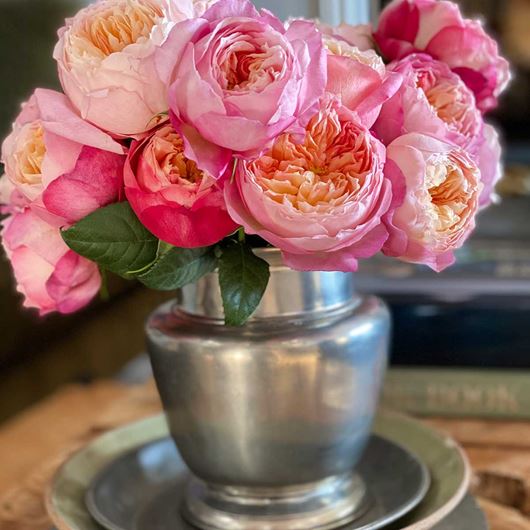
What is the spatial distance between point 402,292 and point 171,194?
44 cm

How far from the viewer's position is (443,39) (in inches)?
19.0

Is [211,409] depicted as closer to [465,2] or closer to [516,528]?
[516,528]

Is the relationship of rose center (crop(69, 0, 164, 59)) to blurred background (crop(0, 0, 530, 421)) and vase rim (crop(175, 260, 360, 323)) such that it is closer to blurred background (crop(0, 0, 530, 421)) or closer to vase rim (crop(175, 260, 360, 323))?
vase rim (crop(175, 260, 360, 323))

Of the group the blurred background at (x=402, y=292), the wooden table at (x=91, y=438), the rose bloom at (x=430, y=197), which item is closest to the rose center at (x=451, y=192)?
the rose bloom at (x=430, y=197)

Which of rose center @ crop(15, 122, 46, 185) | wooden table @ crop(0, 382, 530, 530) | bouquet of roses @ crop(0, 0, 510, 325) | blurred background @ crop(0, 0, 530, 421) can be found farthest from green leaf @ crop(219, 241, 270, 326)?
blurred background @ crop(0, 0, 530, 421)

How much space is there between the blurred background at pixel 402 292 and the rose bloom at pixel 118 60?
45 centimetres

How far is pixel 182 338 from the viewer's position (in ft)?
1.58

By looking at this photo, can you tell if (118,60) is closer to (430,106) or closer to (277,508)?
(430,106)

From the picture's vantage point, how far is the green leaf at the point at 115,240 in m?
0.42

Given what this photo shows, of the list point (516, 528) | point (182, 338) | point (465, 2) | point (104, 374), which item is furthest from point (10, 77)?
point (516, 528)

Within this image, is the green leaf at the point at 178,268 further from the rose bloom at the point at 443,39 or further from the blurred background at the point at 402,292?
the blurred background at the point at 402,292

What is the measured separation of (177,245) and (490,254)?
0.56 metres

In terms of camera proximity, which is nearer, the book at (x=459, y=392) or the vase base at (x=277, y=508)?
the vase base at (x=277, y=508)

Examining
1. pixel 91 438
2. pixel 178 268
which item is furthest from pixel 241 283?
pixel 91 438
